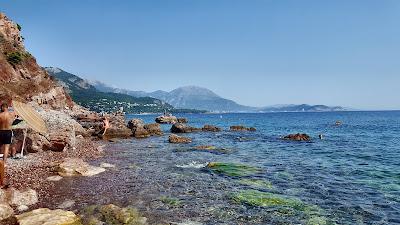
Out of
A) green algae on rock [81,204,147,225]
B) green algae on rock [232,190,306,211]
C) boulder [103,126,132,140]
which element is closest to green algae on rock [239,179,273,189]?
green algae on rock [232,190,306,211]

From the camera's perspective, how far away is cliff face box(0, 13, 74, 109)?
8504 cm

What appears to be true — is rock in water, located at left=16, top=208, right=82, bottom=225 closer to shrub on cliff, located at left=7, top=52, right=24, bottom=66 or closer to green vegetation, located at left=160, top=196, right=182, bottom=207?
green vegetation, located at left=160, top=196, right=182, bottom=207

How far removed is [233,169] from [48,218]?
16.0 meters

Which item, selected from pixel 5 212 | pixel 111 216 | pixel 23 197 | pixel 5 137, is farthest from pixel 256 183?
pixel 5 137

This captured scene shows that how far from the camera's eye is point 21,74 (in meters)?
93.6

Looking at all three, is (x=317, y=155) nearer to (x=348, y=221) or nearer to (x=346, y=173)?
(x=346, y=173)

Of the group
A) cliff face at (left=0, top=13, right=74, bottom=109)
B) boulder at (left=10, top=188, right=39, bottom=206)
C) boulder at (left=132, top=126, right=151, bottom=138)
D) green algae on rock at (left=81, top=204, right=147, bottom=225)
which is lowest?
boulder at (left=132, top=126, right=151, bottom=138)

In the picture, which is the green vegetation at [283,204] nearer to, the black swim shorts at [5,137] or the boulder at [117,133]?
the black swim shorts at [5,137]

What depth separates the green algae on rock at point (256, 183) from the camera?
22000mm

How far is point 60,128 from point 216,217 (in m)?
22.0

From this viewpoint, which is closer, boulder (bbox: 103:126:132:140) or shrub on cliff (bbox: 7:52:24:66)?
boulder (bbox: 103:126:132:140)

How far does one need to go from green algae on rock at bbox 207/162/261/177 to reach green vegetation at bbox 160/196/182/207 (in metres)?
7.86

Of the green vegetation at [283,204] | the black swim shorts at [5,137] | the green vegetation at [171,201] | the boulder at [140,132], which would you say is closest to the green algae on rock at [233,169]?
the green vegetation at [283,204]

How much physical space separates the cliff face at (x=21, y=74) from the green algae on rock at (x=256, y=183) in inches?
2705
